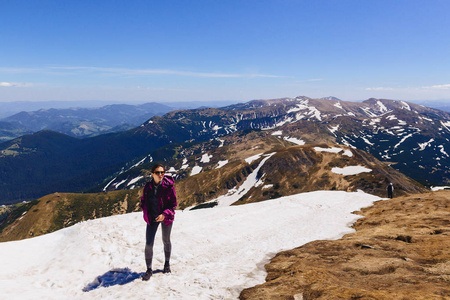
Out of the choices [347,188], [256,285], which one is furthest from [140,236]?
[347,188]

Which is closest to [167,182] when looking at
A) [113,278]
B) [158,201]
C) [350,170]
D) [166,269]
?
[158,201]

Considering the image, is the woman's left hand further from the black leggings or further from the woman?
the black leggings

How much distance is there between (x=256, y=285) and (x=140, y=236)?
32.3 feet

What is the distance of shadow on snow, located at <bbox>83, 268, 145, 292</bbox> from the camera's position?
11.2 metres

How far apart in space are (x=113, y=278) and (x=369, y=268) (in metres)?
13.4

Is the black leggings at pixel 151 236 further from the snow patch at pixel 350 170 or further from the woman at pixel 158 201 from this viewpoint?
the snow patch at pixel 350 170

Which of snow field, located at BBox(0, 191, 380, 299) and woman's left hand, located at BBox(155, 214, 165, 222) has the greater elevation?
woman's left hand, located at BBox(155, 214, 165, 222)

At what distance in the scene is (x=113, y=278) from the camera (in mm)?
11719

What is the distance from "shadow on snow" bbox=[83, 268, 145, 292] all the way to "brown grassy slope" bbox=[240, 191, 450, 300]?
19.3ft

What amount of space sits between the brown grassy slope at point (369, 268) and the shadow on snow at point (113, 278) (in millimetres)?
5869

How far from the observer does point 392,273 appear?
11.1 m

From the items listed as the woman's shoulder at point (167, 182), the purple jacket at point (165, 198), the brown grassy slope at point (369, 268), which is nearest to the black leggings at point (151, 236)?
the purple jacket at point (165, 198)

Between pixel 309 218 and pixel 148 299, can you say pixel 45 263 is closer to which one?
pixel 148 299

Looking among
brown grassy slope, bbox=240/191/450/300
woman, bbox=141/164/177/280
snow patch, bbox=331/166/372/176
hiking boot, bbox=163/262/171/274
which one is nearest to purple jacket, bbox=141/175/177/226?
woman, bbox=141/164/177/280
